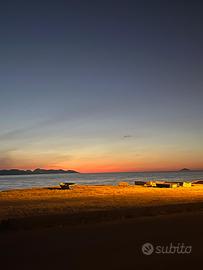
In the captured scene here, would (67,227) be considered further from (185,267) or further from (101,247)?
(185,267)

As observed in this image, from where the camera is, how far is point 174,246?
8.00m

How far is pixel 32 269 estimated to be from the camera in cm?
650

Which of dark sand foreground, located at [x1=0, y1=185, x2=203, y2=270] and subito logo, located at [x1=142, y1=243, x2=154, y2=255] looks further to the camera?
subito logo, located at [x1=142, y1=243, x2=154, y2=255]

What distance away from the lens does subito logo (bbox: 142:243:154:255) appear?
7.50 metres

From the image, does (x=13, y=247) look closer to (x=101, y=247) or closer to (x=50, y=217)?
(x=101, y=247)

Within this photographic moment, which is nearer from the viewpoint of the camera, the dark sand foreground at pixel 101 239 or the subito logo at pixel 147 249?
the dark sand foreground at pixel 101 239

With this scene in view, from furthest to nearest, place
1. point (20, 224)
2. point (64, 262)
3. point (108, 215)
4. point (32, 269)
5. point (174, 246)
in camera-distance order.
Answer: point (108, 215) → point (20, 224) → point (174, 246) → point (64, 262) → point (32, 269)

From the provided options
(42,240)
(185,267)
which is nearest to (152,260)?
(185,267)

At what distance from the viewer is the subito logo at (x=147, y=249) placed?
295 inches

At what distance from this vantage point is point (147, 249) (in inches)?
305

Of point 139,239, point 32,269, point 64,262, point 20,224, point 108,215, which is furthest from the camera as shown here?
point 108,215

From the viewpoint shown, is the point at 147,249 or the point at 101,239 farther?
the point at 101,239

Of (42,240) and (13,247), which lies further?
(42,240)

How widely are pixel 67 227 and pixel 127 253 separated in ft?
10.7
